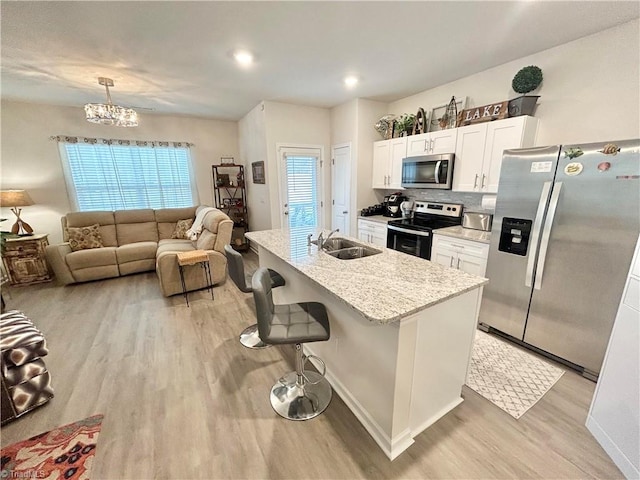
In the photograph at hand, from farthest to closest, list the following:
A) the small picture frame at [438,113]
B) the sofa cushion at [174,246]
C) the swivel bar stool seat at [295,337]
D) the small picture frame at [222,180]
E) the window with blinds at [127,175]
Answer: the small picture frame at [222,180]
the window with blinds at [127,175]
the sofa cushion at [174,246]
the small picture frame at [438,113]
the swivel bar stool seat at [295,337]

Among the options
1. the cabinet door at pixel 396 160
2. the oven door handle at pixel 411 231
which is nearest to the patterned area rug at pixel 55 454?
the oven door handle at pixel 411 231

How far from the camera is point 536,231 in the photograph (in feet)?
6.77

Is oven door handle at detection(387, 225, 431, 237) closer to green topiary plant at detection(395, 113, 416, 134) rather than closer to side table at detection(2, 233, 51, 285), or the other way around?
green topiary plant at detection(395, 113, 416, 134)

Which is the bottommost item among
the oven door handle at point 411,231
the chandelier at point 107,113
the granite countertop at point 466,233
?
the oven door handle at point 411,231

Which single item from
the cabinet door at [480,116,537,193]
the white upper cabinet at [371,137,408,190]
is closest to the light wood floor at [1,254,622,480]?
the cabinet door at [480,116,537,193]

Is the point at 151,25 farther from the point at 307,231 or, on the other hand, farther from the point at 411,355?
the point at 411,355

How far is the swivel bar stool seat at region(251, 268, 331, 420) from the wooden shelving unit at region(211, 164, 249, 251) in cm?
400

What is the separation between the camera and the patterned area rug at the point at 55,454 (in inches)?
53.3

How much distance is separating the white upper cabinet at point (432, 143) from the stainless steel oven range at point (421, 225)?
0.71m

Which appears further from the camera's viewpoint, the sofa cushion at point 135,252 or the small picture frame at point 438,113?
the sofa cushion at point 135,252

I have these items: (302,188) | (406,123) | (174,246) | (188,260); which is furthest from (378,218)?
(174,246)

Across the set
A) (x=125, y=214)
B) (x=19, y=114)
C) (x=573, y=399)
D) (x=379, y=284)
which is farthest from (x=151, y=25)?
(x=573, y=399)

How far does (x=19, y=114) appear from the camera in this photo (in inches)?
153

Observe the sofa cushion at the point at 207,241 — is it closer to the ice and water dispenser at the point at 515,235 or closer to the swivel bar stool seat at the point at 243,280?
the swivel bar stool seat at the point at 243,280
